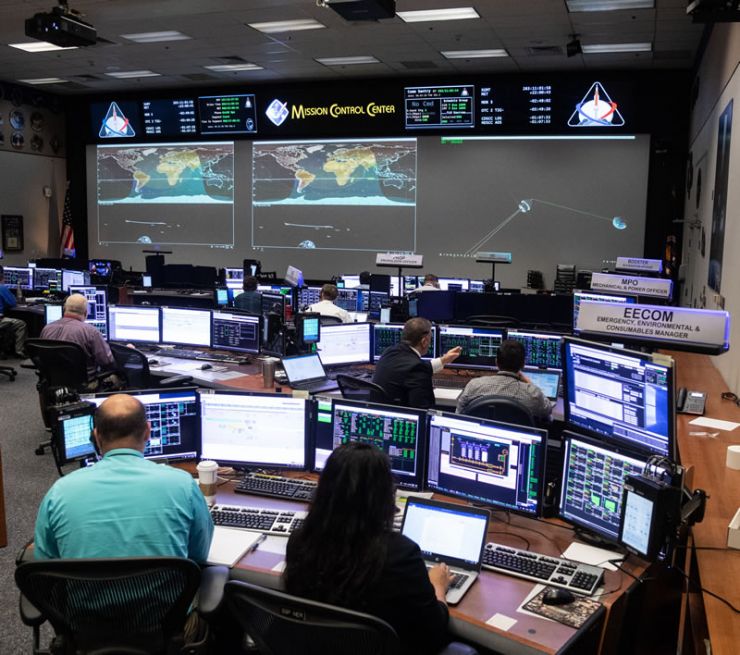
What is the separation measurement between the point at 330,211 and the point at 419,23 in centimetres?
477

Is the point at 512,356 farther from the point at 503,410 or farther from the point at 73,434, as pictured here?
the point at 73,434

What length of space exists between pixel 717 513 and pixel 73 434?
2542mm

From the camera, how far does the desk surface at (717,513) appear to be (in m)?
2.09

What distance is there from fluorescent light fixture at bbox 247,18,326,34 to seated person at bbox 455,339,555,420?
6026 mm

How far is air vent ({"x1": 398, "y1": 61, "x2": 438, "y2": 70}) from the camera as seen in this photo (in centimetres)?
1094

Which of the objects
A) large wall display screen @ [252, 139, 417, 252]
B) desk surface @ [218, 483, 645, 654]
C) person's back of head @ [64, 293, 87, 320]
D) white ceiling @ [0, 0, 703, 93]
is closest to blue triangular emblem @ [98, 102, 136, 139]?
white ceiling @ [0, 0, 703, 93]

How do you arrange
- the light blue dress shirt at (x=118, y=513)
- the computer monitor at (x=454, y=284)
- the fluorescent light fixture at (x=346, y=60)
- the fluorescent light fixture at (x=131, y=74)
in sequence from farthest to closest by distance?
the fluorescent light fixture at (x=131, y=74)
the fluorescent light fixture at (x=346, y=60)
the computer monitor at (x=454, y=284)
the light blue dress shirt at (x=118, y=513)

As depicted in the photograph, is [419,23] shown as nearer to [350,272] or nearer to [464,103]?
[464,103]

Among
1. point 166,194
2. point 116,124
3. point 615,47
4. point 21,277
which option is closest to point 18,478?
point 21,277

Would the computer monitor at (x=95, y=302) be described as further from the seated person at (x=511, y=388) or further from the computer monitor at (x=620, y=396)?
the computer monitor at (x=620, y=396)

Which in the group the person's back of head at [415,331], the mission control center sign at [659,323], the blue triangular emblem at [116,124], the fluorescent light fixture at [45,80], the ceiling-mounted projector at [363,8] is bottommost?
the person's back of head at [415,331]

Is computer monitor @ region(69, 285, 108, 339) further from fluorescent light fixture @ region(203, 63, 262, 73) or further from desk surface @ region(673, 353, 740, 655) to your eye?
desk surface @ region(673, 353, 740, 655)

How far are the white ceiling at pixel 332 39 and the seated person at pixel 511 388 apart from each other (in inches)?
202

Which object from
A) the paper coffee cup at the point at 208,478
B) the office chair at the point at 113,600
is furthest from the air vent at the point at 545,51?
the office chair at the point at 113,600
